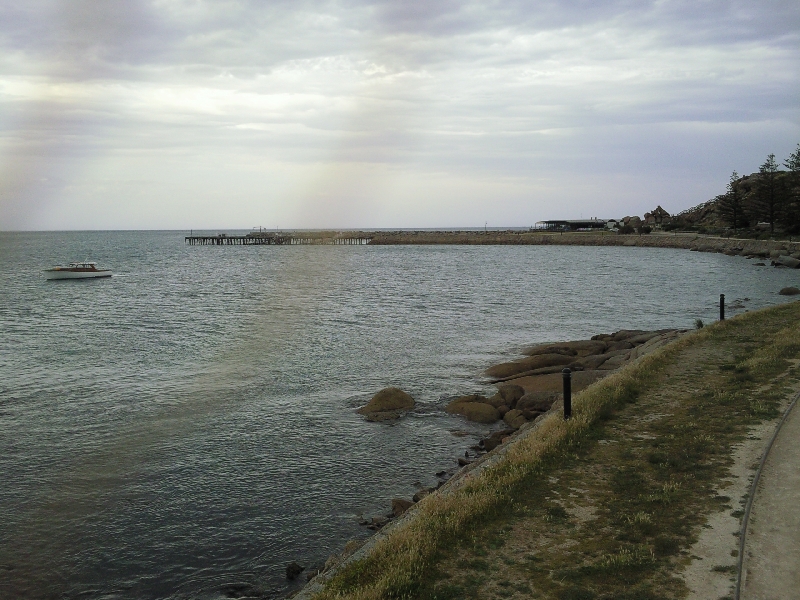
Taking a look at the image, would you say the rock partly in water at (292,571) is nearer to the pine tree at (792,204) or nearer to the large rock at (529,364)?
the large rock at (529,364)

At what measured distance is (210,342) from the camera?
36.0 m

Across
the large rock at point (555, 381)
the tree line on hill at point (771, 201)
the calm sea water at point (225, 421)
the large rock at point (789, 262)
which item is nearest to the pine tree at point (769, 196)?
the tree line on hill at point (771, 201)

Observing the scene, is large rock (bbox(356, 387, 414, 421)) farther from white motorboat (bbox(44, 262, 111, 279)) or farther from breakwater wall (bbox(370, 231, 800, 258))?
breakwater wall (bbox(370, 231, 800, 258))

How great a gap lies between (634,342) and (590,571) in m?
22.5

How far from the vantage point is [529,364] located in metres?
26.5

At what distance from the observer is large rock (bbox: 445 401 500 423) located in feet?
67.8

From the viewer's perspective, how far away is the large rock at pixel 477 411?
A: 2067 centimetres

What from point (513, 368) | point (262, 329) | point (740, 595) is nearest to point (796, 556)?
point (740, 595)

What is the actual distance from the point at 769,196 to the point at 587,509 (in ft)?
364

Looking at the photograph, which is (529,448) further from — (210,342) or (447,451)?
(210,342)

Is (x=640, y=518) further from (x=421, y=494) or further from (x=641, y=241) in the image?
(x=641, y=241)

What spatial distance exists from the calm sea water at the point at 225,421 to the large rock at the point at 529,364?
1107mm

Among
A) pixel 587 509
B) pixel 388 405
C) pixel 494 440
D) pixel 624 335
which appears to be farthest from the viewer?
pixel 624 335

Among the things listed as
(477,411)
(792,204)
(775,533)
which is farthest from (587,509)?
(792,204)
